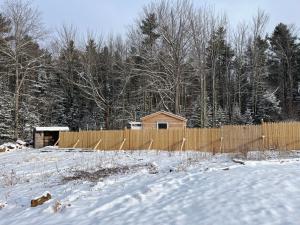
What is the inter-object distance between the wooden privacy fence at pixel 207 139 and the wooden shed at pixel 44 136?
4868 mm

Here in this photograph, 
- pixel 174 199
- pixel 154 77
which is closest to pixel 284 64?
pixel 154 77

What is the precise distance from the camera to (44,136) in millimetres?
31906

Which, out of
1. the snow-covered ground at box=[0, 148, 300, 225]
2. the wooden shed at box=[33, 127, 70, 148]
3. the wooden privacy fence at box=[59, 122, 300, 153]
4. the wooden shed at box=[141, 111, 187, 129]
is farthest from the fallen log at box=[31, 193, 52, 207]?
the wooden shed at box=[33, 127, 70, 148]

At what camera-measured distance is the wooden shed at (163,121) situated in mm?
31000

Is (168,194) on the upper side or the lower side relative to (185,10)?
lower

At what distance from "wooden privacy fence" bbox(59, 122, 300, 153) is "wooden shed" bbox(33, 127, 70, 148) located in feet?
16.0

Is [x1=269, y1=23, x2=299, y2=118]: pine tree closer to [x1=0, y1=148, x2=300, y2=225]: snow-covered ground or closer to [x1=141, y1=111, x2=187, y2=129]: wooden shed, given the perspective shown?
[x1=141, y1=111, x2=187, y2=129]: wooden shed

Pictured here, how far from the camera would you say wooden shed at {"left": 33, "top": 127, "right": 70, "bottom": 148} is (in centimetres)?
3123

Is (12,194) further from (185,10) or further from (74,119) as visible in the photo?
(74,119)

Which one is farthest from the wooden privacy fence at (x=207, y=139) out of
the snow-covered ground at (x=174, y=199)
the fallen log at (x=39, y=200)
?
the fallen log at (x=39, y=200)

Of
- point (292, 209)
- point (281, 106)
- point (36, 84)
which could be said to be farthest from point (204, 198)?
point (281, 106)

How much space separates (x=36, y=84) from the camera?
4372 cm

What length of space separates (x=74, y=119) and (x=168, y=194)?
39.4 meters

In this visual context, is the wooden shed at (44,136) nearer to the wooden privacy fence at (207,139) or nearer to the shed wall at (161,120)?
the wooden privacy fence at (207,139)
